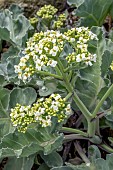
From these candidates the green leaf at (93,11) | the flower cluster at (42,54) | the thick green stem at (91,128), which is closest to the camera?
the flower cluster at (42,54)

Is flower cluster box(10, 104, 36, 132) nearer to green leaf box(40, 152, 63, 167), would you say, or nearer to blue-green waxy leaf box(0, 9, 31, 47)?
green leaf box(40, 152, 63, 167)


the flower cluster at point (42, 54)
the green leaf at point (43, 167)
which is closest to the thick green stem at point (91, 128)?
the green leaf at point (43, 167)

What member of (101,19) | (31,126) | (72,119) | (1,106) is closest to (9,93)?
(1,106)

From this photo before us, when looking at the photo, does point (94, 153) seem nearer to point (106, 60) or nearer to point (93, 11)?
point (106, 60)

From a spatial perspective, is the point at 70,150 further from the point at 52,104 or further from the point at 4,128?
the point at 52,104

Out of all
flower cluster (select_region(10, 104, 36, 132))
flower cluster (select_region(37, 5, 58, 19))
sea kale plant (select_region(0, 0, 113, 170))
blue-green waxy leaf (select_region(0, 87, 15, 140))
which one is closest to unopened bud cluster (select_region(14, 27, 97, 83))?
sea kale plant (select_region(0, 0, 113, 170))

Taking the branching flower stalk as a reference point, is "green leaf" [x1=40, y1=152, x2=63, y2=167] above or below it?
below

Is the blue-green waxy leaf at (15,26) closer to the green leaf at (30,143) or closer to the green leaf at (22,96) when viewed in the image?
the green leaf at (22,96)
